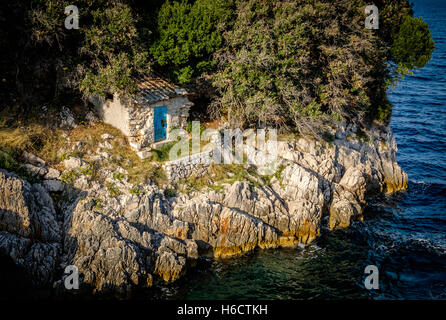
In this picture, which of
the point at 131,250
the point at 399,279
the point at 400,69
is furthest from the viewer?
the point at 400,69

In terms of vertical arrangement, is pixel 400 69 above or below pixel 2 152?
above

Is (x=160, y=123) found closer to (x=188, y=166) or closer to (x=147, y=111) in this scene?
(x=147, y=111)

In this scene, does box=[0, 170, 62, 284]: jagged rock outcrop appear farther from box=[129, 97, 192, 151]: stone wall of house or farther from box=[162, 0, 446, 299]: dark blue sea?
box=[129, 97, 192, 151]: stone wall of house

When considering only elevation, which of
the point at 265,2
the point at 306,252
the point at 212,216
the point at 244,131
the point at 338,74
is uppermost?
the point at 265,2

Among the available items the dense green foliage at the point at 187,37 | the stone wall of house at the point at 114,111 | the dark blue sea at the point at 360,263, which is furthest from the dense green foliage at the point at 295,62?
the dark blue sea at the point at 360,263

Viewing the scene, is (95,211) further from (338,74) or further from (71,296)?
(338,74)

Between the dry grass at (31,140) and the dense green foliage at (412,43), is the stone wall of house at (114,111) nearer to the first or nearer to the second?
the dry grass at (31,140)

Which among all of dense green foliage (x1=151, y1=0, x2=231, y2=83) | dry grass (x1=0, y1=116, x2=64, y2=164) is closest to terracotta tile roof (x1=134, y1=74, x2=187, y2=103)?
dense green foliage (x1=151, y1=0, x2=231, y2=83)
